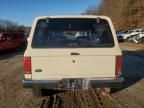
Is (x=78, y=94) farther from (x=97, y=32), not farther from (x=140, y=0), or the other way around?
(x=140, y=0)

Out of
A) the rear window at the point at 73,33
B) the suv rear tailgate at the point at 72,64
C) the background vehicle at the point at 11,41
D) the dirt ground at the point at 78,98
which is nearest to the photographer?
the suv rear tailgate at the point at 72,64

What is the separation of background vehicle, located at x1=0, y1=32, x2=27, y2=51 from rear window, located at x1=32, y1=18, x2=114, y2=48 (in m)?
17.3

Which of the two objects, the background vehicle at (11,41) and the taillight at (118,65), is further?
the background vehicle at (11,41)

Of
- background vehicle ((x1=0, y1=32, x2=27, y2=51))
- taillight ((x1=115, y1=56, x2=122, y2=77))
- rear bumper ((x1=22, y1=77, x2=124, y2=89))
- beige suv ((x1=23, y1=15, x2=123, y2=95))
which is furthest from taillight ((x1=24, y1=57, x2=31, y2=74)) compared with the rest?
background vehicle ((x1=0, y1=32, x2=27, y2=51))

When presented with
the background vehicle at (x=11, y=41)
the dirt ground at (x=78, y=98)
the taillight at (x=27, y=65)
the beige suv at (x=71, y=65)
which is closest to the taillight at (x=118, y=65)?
the beige suv at (x=71, y=65)

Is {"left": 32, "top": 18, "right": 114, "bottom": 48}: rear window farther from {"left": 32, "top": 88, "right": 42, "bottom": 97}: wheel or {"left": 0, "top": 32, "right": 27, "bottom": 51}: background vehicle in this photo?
{"left": 0, "top": 32, "right": 27, "bottom": 51}: background vehicle

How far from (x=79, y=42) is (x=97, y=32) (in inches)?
23.4

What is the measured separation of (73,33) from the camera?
25.5ft

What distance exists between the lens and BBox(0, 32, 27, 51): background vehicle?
24.5 metres

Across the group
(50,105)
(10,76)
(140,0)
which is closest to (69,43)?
(50,105)

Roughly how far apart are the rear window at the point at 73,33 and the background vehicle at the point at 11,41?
17.3 meters

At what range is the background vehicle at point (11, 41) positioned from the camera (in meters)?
24.5

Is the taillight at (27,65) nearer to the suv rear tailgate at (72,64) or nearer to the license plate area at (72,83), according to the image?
the suv rear tailgate at (72,64)

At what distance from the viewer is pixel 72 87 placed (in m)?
7.09
